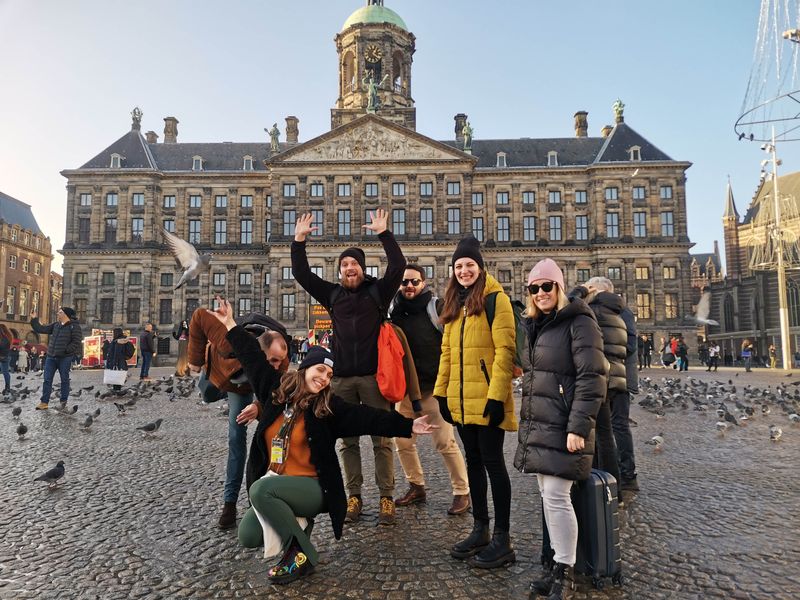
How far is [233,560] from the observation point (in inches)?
148

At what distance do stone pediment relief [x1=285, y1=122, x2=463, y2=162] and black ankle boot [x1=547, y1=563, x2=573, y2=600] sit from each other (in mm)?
44427

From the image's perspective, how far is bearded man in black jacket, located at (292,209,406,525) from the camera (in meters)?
4.54

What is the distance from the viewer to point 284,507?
344 centimetres

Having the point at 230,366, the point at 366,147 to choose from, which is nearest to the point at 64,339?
the point at 230,366

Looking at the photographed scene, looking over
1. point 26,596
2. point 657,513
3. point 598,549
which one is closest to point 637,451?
point 657,513

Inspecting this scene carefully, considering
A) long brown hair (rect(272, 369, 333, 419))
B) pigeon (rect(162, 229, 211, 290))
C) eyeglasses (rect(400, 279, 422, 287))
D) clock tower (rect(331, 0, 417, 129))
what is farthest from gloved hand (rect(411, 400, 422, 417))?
clock tower (rect(331, 0, 417, 129))

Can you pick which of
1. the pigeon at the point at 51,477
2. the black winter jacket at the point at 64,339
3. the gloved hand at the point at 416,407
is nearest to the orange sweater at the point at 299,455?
the gloved hand at the point at 416,407

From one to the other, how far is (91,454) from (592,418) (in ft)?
22.1

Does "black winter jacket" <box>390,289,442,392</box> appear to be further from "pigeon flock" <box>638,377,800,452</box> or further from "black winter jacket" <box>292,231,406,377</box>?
"pigeon flock" <box>638,377,800,452</box>

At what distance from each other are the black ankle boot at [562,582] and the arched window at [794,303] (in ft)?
187

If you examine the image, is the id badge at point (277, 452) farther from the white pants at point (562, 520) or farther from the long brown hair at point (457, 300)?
the white pants at point (562, 520)

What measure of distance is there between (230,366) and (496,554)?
8.18 ft

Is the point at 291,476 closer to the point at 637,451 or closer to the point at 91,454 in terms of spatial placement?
the point at 91,454

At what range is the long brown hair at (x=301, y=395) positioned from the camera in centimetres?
363
